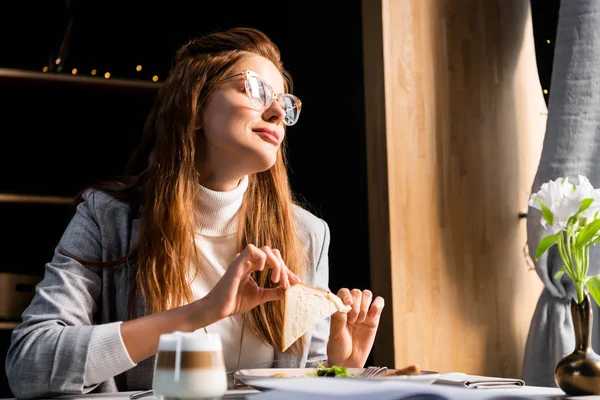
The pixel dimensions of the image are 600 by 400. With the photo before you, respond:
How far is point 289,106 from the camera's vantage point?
1.82 meters

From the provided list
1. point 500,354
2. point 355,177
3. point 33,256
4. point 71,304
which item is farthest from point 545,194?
→ point 33,256

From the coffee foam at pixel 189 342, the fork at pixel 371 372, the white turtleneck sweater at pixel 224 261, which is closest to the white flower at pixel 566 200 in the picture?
the fork at pixel 371 372

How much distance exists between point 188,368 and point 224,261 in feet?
3.03

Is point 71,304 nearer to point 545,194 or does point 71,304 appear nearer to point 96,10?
point 545,194

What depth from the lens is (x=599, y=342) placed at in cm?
252

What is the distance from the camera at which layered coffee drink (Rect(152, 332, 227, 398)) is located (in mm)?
895

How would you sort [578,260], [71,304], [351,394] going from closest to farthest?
[351,394]
[578,260]
[71,304]

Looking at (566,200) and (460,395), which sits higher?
(566,200)

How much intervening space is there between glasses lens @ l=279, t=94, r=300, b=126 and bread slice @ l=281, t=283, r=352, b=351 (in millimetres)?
509

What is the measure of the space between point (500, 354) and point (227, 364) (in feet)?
4.26

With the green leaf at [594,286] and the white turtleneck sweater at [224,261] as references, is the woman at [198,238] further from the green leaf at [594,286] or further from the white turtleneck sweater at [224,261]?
the green leaf at [594,286]

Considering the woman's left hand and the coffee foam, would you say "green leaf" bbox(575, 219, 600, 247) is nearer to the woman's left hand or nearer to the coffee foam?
the woman's left hand

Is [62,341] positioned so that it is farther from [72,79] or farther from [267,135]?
[72,79]

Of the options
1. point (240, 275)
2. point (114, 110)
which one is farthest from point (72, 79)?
point (240, 275)
